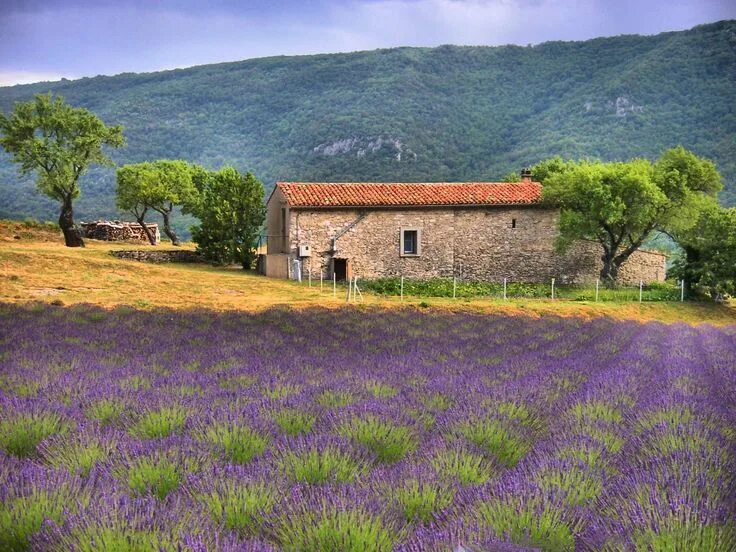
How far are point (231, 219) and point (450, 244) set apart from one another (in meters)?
9.73

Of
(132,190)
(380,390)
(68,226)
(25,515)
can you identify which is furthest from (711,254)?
(132,190)

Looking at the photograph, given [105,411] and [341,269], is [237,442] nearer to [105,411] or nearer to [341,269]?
[105,411]

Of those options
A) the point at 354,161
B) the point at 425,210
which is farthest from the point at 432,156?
the point at 425,210

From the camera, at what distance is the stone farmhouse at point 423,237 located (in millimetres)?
27312

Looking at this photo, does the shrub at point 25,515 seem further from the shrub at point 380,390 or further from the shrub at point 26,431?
the shrub at point 380,390

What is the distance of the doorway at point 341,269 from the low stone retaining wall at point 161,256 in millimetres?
7504

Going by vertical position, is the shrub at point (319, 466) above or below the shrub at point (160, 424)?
above

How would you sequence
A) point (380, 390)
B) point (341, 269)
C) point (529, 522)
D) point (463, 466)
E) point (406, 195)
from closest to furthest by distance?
1. point (529, 522)
2. point (463, 466)
3. point (380, 390)
4. point (341, 269)
5. point (406, 195)

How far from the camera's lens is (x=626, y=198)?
26.7m

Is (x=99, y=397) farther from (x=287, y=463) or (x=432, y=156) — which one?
(x=432, y=156)

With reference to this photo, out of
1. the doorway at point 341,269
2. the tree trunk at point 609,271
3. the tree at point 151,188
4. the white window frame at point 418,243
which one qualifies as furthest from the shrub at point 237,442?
the tree at point 151,188

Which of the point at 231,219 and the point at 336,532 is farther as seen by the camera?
the point at 231,219

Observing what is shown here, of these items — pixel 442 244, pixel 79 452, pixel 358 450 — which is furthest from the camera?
pixel 442 244

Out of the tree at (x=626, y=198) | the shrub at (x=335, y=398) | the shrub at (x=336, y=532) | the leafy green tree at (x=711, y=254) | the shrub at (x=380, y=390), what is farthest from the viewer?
the tree at (x=626, y=198)
